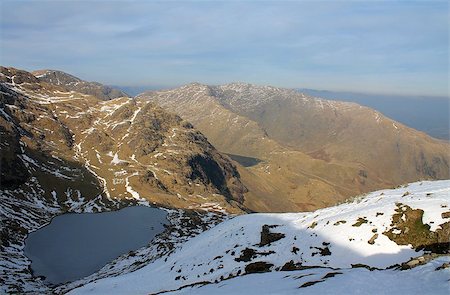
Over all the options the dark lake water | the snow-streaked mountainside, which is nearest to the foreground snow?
the snow-streaked mountainside

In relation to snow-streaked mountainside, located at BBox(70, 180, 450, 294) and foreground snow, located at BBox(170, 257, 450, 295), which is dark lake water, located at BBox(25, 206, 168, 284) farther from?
foreground snow, located at BBox(170, 257, 450, 295)

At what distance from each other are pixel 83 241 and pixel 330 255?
425 ft

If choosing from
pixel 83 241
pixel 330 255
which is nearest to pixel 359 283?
pixel 330 255

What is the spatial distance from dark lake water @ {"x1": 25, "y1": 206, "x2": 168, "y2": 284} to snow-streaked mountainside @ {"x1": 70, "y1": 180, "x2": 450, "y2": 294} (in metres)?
66.9

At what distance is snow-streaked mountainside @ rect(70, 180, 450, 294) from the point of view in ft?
81.6

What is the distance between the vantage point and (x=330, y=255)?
40.8 m

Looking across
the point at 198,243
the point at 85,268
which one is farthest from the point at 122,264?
the point at 198,243

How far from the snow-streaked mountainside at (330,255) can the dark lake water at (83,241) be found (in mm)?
66943

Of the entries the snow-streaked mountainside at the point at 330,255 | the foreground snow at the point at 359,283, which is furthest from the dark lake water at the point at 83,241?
the foreground snow at the point at 359,283

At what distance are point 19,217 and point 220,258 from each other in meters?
148

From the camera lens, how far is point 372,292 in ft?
74.3

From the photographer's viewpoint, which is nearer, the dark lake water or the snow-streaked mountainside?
the snow-streaked mountainside

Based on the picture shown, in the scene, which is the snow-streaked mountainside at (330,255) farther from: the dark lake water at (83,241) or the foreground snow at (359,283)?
the dark lake water at (83,241)

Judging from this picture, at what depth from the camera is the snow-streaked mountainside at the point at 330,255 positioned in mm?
24875
